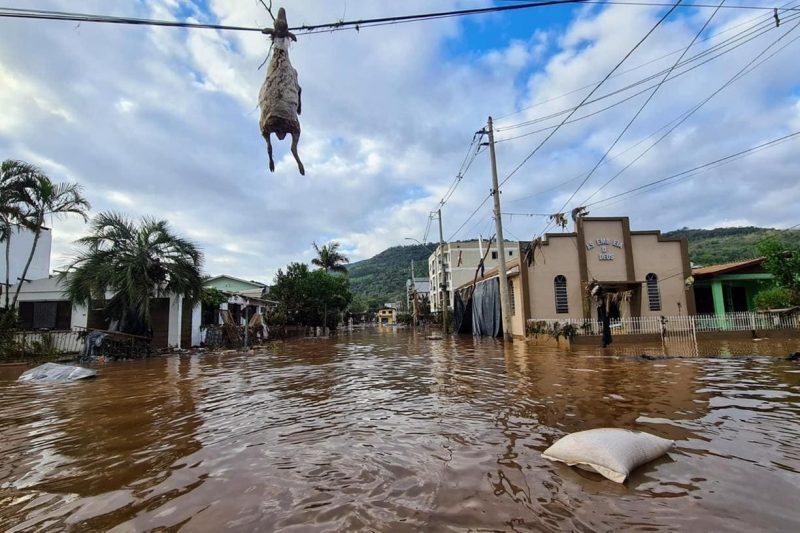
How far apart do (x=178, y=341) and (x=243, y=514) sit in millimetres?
19432

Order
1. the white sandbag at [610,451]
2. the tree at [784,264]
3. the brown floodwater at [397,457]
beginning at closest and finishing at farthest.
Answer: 1. the brown floodwater at [397,457]
2. the white sandbag at [610,451]
3. the tree at [784,264]

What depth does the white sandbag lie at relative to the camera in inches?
138

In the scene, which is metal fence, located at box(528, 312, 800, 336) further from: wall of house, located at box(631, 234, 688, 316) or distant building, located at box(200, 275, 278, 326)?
distant building, located at box(200, 275, 278, 326)

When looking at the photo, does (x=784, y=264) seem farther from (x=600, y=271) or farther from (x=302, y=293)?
(x=302, y=293)

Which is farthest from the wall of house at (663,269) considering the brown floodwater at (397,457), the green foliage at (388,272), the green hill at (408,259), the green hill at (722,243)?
the green foliage at (388,272)

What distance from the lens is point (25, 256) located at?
1023 inches

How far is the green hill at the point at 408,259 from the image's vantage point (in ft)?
141

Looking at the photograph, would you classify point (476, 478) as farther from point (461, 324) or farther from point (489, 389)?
point (461, 324)

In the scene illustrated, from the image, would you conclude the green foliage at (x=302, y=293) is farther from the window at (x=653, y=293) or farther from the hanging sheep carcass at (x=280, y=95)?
the hanging sheep carcass at (x=280, y=95)

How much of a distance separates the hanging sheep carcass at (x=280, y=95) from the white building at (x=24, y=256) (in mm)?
26534

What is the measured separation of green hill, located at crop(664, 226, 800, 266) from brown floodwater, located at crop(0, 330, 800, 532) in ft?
116

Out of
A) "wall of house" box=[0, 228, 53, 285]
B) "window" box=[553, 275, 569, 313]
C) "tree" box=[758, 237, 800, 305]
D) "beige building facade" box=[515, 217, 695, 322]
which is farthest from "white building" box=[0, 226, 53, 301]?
"tree" box=[758, 237, 800, 305]

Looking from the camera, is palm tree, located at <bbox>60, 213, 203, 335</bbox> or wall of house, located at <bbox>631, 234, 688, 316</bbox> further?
wall of house, located at <bbox>631, 234, 688, 316</bbox>

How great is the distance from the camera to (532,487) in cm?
335
